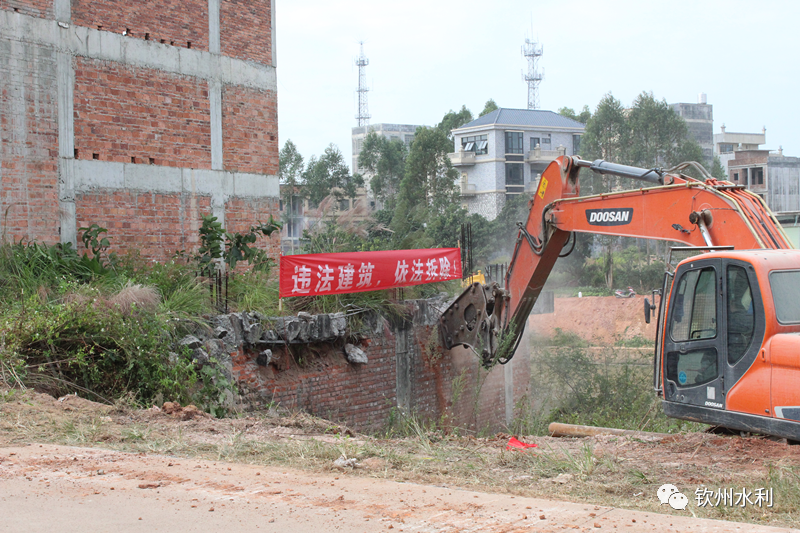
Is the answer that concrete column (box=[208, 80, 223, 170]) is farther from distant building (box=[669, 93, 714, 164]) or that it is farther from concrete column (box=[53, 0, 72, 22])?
distant building (box=[669, 93, 714, 164])

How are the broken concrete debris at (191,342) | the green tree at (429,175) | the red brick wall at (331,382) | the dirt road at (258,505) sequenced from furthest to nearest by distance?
the green tree at (429,175) → the red brick wall at (331,382) → the broken concrete debris at (191,342) → the dirt road at (258,505)

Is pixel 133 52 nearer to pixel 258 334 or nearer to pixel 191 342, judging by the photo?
pixel 258 334

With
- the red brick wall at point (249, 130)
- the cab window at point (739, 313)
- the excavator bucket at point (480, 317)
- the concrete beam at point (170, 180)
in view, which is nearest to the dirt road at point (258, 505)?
the cab window at point (739, 313)

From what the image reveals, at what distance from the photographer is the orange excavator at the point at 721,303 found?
692 cm

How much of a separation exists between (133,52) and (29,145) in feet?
7.60

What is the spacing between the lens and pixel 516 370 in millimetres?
16516

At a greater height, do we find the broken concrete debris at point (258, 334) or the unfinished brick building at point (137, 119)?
the unfinished brick building at point (137, 119)

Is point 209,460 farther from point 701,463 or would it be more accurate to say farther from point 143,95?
point 143,95

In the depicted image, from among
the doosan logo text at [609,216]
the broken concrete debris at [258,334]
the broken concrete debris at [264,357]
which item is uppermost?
the doosan logo text at [609,216]

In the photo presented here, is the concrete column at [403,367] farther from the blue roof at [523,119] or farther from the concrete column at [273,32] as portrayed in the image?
the blue roof at [523,119]

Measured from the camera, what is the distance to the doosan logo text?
10.3m

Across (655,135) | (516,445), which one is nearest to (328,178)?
(655,135)

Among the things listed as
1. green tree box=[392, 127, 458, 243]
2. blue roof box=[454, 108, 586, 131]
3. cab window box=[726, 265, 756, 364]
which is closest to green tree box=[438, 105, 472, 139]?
blue roof box=[454, 108, 586, 131]

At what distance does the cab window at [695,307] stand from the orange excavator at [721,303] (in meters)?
0.01
